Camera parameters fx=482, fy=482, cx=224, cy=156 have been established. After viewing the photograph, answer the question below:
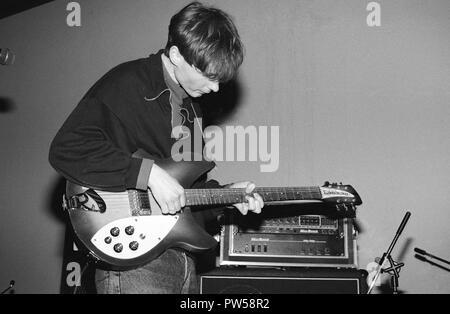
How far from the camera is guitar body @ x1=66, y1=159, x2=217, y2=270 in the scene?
6.18ft

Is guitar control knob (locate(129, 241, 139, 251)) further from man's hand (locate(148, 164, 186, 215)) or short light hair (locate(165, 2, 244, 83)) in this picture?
short light hair (locate(165, 2, 244, 83))

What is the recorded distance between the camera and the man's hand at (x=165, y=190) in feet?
6.33

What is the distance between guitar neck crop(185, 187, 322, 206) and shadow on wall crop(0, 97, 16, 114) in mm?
2900

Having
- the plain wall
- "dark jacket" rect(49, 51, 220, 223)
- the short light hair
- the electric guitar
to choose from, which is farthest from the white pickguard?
the plain wall

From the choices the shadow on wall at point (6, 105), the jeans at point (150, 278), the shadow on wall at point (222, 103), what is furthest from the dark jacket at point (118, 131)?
the shadow on wall at point (6, 105)

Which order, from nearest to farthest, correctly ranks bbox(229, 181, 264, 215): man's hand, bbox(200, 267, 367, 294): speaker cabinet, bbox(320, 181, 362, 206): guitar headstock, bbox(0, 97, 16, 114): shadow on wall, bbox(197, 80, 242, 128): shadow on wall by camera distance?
bbox(229, 181, 264, 215): man's hand
bbox(320, 181, 362, 206): guitar headstock
bbox(200, 267, 367, 294): speaker cabinet
bbox(197, 80, 242, 128): shadow on wall
bbox(0, 97, 16, 114): shadow on wall

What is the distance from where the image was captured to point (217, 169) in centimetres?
417

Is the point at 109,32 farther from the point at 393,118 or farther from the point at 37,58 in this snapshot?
the point at 393,118

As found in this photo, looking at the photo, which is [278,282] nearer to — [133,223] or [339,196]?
[339,196]

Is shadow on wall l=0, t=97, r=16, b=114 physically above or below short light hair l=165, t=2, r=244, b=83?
above

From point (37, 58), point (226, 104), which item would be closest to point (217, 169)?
point (226, 104)

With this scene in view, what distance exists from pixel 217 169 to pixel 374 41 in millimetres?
1780

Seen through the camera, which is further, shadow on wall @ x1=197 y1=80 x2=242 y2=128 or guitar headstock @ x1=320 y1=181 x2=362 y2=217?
shadow on wall @ x1=197 y1=80 x2=242 y2=128
